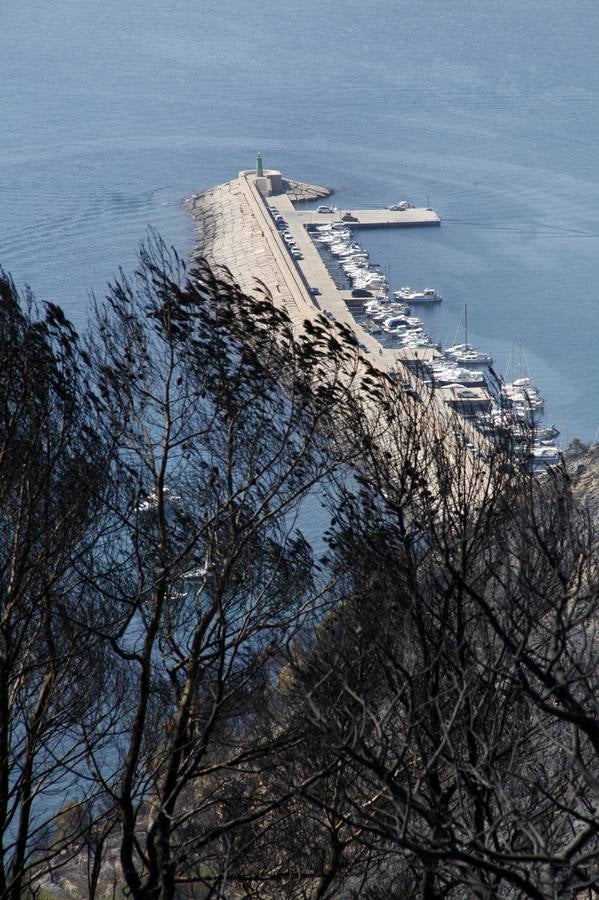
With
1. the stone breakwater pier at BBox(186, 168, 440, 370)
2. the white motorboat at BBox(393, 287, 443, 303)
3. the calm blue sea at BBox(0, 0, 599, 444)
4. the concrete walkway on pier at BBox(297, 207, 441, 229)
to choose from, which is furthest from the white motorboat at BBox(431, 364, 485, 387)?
the concrete walkway on pier at BBox(297, 207, 441, 229)

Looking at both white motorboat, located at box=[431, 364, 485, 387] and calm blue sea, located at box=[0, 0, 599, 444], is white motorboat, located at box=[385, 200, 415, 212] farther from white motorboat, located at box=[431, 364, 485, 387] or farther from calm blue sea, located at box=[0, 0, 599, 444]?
white motorboat, located at box=[431, 364, 485, 387]

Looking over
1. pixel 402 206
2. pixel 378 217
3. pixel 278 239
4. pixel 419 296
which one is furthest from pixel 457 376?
pixel 378 217

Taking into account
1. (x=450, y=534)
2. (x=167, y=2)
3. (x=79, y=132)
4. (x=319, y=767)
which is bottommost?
(x=319, y=767)

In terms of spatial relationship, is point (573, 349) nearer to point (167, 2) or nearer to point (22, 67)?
point (22, 67)

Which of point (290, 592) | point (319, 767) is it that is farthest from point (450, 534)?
point (319, 767)

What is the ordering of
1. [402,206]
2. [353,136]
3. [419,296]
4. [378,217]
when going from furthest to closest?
[353,136], [378,217], [402,206], [419,296]

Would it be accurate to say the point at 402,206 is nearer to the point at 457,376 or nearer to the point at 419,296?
the point at 419,296

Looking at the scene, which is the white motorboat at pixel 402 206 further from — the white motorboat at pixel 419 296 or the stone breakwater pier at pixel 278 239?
the white motorboat at pixel 419 296
